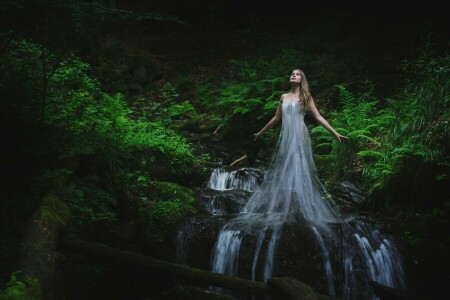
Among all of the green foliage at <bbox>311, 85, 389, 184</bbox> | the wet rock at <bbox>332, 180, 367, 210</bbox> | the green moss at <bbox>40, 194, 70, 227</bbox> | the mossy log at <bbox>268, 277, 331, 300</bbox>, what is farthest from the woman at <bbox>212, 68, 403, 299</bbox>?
the green moss at <bbox>40, 194, 70, 227</bbox>

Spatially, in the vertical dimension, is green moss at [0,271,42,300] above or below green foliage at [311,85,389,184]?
below

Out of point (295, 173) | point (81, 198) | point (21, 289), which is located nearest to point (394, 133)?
point (295, 173)

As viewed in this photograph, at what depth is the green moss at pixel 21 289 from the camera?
2.93 m

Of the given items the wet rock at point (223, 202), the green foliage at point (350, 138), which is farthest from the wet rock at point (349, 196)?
the wet rock at point (223, 202)

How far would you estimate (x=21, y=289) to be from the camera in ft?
10.1

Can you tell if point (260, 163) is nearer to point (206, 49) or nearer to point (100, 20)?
point (100, 20)

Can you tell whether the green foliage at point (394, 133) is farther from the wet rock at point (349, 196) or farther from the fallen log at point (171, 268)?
the fallen log at point (171, 268)

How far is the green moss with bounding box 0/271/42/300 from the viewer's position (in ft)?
9.60

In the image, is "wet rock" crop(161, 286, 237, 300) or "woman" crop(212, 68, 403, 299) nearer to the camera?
"wet rock" crop(161, 286, 237, 300)

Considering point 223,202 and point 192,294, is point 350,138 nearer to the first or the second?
point 223,202

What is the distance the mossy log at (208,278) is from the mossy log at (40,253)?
0.26 metres

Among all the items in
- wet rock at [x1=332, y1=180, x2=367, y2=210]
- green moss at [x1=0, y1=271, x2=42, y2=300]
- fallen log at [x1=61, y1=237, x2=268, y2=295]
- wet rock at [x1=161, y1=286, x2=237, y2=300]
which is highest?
wet rock at [x1=332, y1=180, x2=367, y2=210]

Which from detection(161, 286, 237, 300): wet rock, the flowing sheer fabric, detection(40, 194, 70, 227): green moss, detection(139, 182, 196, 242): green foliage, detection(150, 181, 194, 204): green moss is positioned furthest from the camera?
detection(150, 181, 194, 204): green moss

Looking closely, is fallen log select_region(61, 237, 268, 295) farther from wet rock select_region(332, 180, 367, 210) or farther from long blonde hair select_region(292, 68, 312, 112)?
wet rock select_region(332, 180, 367, 210)
